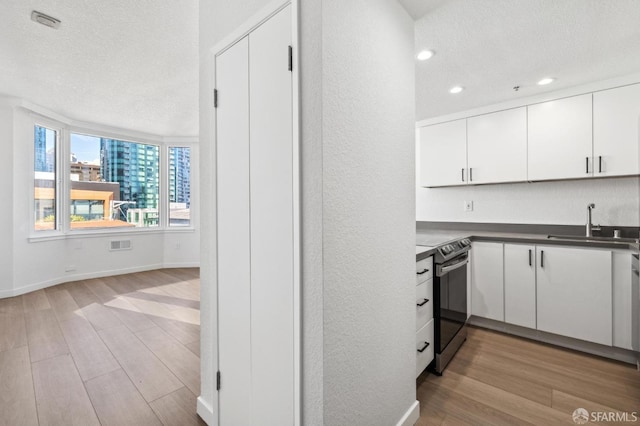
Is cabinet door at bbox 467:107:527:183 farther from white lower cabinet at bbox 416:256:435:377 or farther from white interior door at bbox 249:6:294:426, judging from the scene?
white interior door at bbox 249:6:294:426

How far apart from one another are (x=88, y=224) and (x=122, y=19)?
409 cm

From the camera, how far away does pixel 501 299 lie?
2738 millimetres

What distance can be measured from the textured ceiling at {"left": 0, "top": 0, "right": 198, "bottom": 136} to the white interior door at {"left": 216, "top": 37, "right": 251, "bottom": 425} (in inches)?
40.4

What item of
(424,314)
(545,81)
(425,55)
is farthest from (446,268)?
(545,81)

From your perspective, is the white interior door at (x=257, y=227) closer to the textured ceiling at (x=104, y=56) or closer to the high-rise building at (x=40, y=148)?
the textured ceiling at (x=104, y=56)

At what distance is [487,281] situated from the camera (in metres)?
2.82

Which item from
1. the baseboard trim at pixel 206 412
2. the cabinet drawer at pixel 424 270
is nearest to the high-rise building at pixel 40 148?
the baseboard trim at pixel 206 412

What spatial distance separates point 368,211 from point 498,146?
2.66 meters

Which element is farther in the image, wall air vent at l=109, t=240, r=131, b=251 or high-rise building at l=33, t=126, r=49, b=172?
wall air vent at l=109, t=240, r=131, b=251

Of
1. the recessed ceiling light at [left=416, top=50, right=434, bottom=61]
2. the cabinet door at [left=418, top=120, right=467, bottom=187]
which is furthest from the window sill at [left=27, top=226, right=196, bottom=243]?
the recessed ceiling light at [left=416, top=50, right=434, bottom=61]

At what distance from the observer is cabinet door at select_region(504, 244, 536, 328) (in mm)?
2586

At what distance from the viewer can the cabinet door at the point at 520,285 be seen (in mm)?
2586

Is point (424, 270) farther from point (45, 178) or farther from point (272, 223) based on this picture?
point (45, 178)

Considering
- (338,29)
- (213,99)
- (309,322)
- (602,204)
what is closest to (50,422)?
(309,322)
